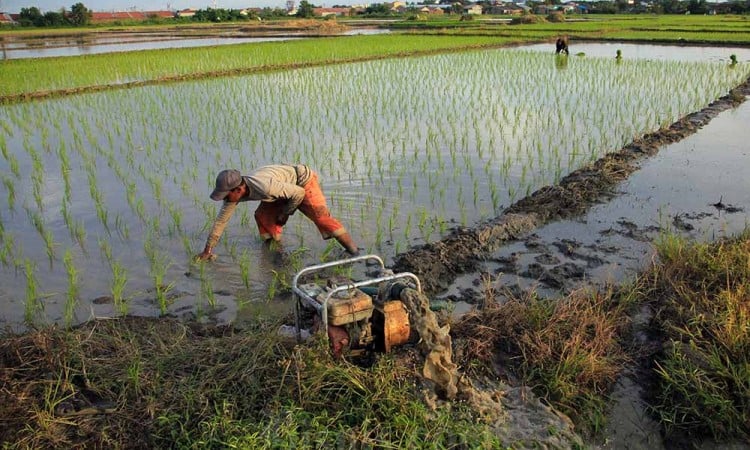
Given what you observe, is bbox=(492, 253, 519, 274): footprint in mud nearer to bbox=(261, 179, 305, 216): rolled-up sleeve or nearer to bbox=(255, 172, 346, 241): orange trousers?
bbox=(255, 172, 346, 241): orange trousers

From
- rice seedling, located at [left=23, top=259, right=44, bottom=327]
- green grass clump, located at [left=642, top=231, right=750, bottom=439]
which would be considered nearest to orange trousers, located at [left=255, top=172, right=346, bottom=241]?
rice seedling, located at [left=23, top=259, right=44, bottom=327]

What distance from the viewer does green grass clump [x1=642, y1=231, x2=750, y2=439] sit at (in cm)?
255

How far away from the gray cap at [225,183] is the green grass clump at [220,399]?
1.14m

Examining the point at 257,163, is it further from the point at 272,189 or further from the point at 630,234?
the point at 630,234

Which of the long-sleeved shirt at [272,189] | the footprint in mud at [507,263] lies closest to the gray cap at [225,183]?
the long-sleeved shirt at [272,189]

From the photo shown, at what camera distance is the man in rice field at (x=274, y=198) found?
12.6 feet

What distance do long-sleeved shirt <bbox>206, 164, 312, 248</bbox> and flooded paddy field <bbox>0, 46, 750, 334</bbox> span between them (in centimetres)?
36

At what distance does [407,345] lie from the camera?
9.09 feet

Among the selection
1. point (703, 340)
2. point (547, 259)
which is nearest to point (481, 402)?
point (703, 340)

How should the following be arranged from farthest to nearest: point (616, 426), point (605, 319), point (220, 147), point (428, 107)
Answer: point (428, 107) < point (220, 147) < point (605, 319) < point (616, 426)

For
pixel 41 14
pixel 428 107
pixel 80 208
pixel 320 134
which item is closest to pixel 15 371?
pixel 80 208

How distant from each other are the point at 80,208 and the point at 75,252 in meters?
1.05

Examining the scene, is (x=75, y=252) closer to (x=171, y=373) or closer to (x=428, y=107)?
(x=171, y=373)

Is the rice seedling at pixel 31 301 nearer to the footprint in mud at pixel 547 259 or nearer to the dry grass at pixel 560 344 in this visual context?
the dry grass at pixel 560 344
